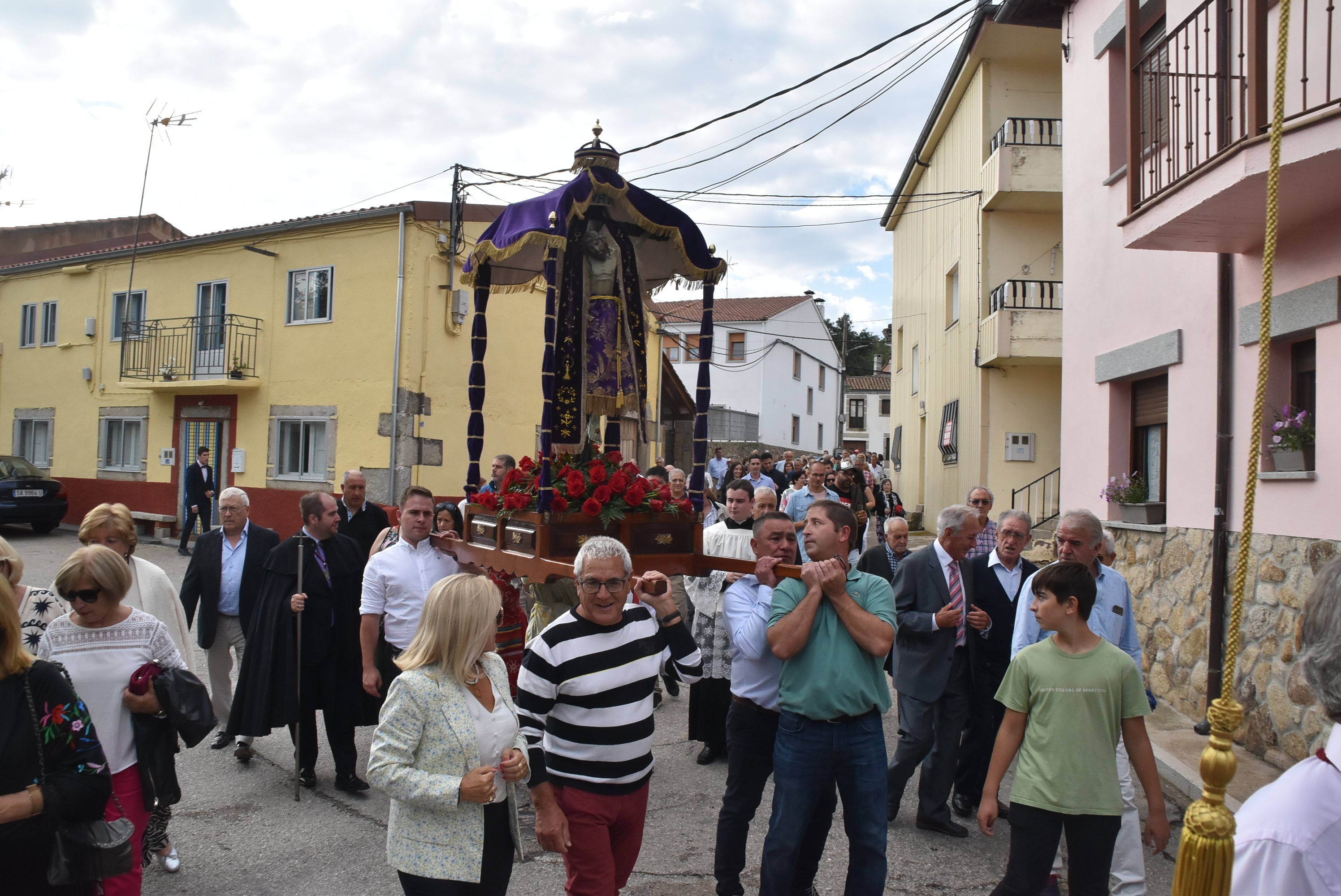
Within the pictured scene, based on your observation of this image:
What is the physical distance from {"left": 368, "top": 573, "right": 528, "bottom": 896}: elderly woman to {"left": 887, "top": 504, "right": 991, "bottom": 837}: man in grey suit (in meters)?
2.78

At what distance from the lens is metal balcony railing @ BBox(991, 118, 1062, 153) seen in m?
13.8

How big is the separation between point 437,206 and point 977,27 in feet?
29.0

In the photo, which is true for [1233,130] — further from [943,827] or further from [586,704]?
[586,704]

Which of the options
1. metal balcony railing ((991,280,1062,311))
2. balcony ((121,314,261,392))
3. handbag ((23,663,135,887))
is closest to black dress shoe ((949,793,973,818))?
handbag ((23,663,135,887))

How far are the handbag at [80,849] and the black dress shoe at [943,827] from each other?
390 cm

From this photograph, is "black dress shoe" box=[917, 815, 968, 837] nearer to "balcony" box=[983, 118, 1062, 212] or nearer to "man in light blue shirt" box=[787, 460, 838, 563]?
"man in light blue shirt" box=[787, 460, 838, 563]

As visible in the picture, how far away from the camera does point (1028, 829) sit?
3.48 m

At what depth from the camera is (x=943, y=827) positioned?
200 inches

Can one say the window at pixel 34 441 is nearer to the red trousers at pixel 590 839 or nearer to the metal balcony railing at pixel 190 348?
the metal balcony railing at pixel 190 348

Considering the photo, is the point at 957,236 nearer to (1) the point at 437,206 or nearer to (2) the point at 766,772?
(1) the point at 437,206

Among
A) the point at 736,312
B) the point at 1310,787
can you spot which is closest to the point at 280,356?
the point at 1310,787

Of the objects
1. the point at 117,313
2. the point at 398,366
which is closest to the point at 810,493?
the point at 398,366

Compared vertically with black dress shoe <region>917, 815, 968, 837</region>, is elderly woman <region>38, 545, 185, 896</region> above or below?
above

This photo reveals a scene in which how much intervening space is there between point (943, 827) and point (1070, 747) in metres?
1.89
